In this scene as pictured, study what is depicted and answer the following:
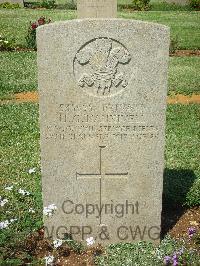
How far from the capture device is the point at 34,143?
700cm

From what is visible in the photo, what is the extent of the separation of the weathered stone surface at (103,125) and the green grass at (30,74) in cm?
570

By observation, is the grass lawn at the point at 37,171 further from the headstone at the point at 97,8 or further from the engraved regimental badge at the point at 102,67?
the headstone at the point at 97,8

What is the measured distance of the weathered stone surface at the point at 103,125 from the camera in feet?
12.0

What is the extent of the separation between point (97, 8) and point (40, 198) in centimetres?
325

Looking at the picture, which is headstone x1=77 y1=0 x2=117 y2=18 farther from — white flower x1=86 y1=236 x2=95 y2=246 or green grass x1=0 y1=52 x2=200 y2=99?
white flower x1=86 y1=236 x2=95 y2=246

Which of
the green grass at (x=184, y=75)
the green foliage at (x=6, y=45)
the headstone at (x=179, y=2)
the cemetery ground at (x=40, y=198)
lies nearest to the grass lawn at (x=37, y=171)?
the cemetery ground at (x=40, y=198)

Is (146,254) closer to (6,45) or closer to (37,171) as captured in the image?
(37,171)

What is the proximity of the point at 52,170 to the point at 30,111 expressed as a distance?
14.8 ft

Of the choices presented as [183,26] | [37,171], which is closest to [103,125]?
[37,171]

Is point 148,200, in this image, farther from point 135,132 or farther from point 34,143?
point 34,143

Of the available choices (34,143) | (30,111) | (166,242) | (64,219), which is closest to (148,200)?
(166,242)

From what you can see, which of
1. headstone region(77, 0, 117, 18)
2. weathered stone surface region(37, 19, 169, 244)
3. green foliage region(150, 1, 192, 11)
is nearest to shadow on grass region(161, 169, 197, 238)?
weathered stone surface region(37, 19, 169, 244)

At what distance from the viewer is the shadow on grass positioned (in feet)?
15.9

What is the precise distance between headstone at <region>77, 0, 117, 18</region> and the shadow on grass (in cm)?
249
